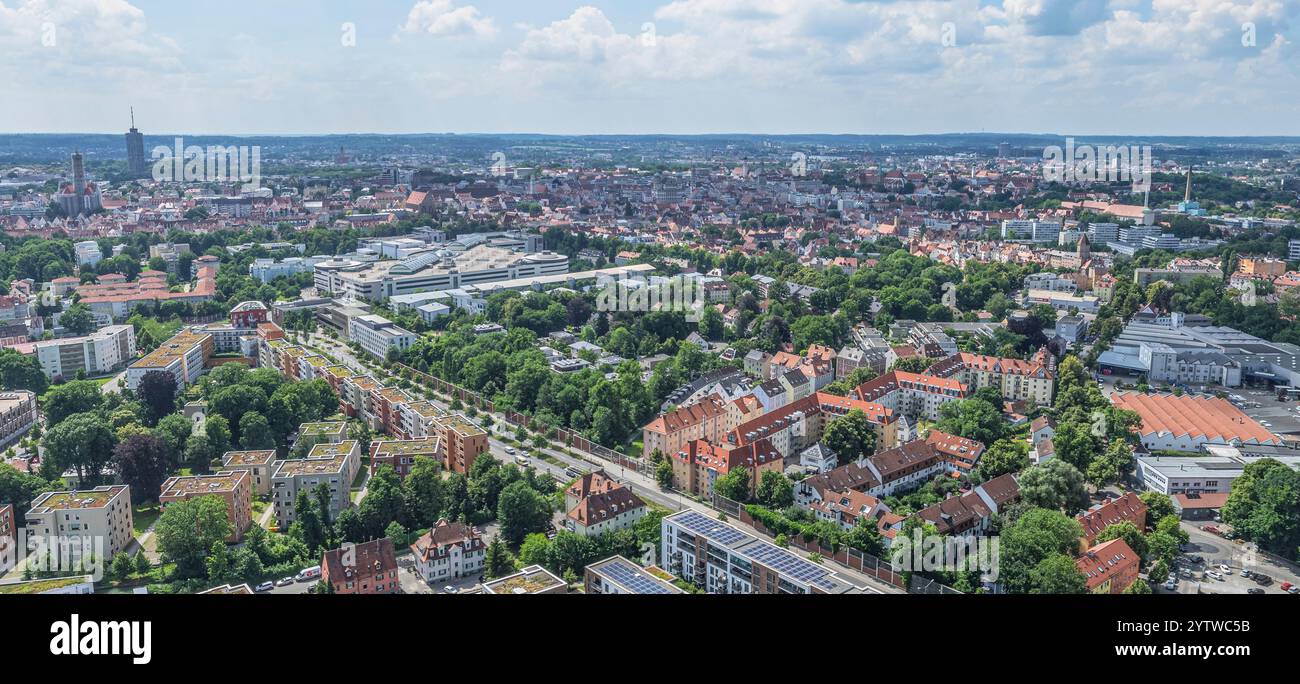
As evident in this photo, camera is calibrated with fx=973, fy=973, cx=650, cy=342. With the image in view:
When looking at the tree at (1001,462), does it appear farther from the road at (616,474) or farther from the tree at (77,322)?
the tree at (77,322)

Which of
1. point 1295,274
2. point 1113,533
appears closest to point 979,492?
point 1113,533

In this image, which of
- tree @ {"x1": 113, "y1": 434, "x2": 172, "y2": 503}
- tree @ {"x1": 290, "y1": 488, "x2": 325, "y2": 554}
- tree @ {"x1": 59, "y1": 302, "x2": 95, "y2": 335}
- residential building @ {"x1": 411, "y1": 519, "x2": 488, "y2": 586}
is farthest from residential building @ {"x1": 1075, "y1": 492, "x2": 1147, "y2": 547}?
tree @ {"x1": 59, "y1": 302, "x2": 95, "y2": 335}

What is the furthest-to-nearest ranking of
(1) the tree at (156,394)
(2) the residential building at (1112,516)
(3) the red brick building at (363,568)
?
(1) the tree at (156,394), (2) the residential building at (1112,516), (3) the red brick building at (363,568)

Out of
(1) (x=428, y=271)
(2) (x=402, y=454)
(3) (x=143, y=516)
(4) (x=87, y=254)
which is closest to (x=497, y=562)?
(2) (x=402, y=454)

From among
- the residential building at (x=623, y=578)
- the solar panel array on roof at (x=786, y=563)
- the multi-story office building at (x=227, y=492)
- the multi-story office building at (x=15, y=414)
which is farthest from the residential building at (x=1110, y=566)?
the multi-story office building at (x=15, y=414)

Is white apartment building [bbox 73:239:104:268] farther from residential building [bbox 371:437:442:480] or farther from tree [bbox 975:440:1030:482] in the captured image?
tree [bbox 975:440:1030:482]

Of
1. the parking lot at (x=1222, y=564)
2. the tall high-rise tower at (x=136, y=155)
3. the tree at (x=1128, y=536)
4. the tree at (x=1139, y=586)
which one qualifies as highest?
the tall high-rise tower at (x=136, y=155)
